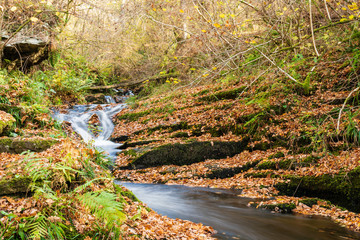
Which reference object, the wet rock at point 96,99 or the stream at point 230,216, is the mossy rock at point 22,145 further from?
the wet rock at point 96,99

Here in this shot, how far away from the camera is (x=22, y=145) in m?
5.48

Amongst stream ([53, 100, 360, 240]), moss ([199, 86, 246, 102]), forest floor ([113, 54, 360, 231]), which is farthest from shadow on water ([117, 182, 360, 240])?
moss ([199, 86, 246, 102])

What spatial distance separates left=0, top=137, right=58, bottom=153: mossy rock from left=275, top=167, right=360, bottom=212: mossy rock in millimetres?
5502

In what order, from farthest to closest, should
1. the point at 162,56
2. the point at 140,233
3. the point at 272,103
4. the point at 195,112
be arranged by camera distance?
1. the point at 162,56
2. the point at 195,112
3. the point at 272,103
4. the point at 140,233

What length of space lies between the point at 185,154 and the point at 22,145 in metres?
5.24

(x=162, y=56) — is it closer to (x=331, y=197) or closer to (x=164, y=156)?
(x=164, y=156)

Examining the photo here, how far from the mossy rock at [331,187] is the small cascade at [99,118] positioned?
6.72 m

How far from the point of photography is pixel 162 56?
1928 cm

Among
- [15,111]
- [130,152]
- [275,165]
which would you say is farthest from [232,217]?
[15,111]

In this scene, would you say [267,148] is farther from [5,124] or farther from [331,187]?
[5,124]

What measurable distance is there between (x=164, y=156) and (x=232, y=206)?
3.81m

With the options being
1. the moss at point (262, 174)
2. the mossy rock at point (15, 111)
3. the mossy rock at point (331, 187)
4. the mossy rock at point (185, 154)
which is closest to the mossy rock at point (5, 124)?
the mossy rock at point (15, 111)

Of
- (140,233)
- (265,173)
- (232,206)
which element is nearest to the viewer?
(140,233)

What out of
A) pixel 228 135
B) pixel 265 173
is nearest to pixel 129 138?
pixel 228 135
